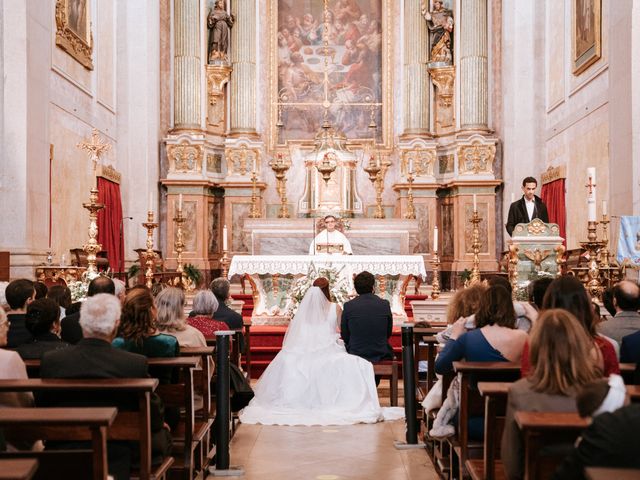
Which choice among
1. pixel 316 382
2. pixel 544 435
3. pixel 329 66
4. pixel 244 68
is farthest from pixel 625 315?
pixel 329 66

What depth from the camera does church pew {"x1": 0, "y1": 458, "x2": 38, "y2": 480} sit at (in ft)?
8.38

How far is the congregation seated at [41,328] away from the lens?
18.1ft

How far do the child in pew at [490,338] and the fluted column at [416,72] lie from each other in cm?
1509

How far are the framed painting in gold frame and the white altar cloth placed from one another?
5.00 meters

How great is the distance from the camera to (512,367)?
197 inches

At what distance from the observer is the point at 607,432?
9.26ft

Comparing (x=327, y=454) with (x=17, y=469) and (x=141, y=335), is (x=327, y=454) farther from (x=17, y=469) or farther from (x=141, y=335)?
(x=17, y=469)

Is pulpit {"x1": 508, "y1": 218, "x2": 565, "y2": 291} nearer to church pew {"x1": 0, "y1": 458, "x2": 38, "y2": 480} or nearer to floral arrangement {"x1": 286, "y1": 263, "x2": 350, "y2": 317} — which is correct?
floral arrangement {"x1": 286, "y1": 263, "x2": 350, "y2": 317}

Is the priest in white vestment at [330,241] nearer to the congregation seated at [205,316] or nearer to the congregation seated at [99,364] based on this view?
the congregation seated at [205,316]

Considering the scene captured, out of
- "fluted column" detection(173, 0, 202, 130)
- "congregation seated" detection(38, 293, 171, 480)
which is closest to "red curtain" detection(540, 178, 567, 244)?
"fluted column" detection(173, 0, 202, 130)

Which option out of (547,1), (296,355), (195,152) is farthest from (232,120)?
(296,355)

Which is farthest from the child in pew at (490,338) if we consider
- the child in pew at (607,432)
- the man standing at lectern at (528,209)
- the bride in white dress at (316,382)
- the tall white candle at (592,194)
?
the man standing at lectern at (528,209)

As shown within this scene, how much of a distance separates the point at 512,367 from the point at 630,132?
7984 mm

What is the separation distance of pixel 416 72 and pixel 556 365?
17.3 meters
